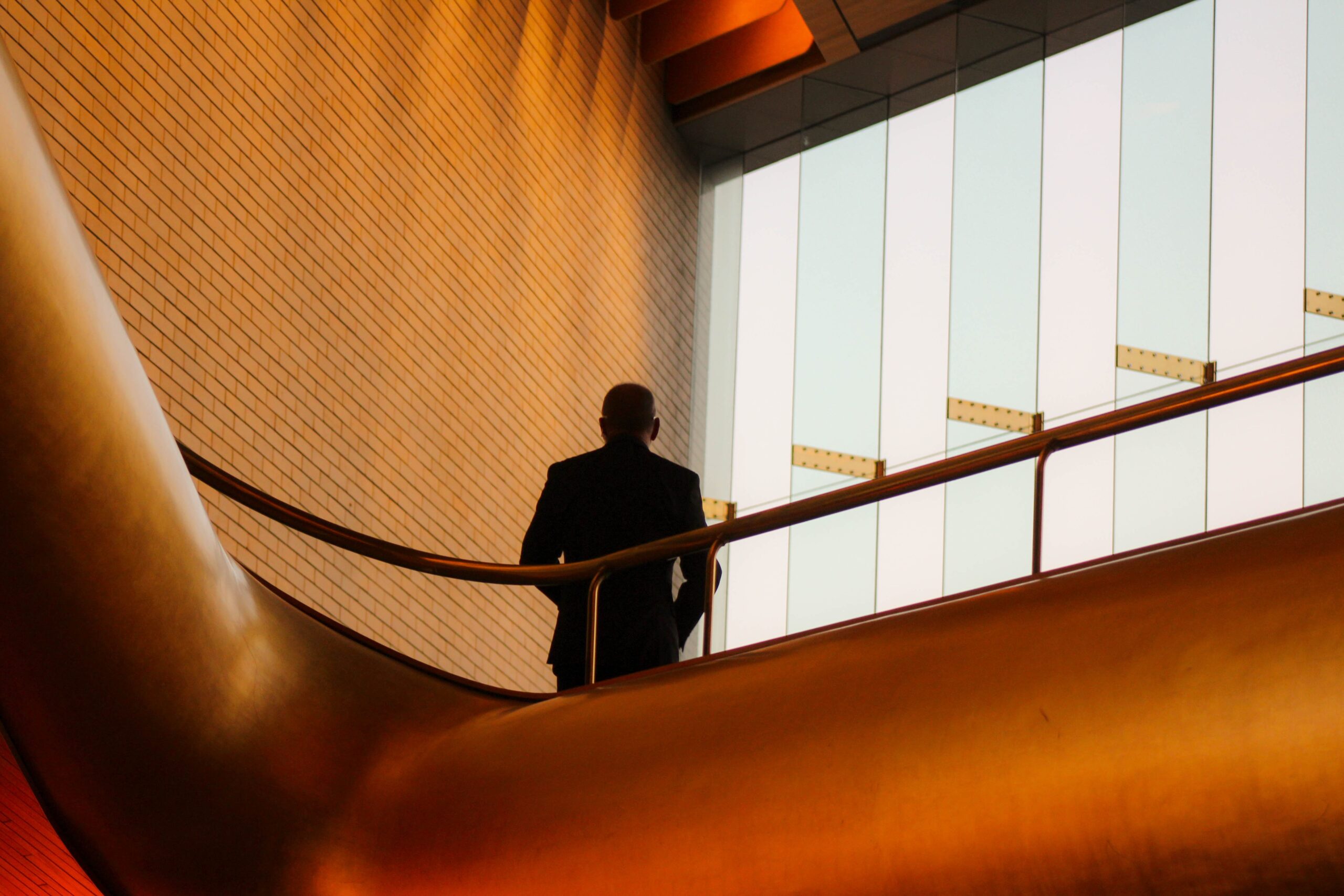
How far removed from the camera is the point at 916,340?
1301 centimetres

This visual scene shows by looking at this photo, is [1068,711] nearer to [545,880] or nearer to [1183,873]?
[1183,873]

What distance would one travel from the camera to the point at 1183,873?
347 cm

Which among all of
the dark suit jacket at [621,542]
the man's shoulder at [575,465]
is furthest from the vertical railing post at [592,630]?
the man's shoulder at [575,465]

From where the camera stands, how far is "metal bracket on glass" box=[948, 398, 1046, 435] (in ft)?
40.5

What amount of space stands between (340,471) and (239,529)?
112cm

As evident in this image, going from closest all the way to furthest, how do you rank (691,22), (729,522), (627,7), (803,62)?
(729,522)
(627,7)
(691,22)
(803,62)

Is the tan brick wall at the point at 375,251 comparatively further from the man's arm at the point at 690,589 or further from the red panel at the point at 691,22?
the man's arm at the point at 690,589

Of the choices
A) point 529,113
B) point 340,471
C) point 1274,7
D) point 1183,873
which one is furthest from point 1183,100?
point 1183,873

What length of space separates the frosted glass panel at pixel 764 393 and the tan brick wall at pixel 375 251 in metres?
0.84

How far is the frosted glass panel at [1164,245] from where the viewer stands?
11.5 metres

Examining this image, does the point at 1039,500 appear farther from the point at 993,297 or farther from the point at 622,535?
the point at 993,297

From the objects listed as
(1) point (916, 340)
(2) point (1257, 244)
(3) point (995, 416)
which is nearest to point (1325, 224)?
(2) point (1257, 244)

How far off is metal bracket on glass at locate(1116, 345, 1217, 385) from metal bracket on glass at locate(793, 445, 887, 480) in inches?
81.3

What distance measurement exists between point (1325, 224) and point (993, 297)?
2.55m
